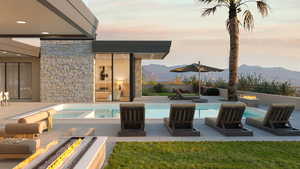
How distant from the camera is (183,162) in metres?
5.10

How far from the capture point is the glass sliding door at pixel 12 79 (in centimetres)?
2022

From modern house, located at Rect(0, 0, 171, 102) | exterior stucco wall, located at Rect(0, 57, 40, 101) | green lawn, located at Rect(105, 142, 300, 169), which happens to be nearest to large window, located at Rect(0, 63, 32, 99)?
modern house, located at Rect(0, 0, 171, 102)

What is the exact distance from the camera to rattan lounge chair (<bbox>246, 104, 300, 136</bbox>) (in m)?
7.54

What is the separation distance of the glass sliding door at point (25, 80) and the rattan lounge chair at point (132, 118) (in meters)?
14.7

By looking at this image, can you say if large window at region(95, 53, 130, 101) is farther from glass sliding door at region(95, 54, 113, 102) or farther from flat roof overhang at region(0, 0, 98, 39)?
flat roof overhang at region(0, 0, 98, 39)

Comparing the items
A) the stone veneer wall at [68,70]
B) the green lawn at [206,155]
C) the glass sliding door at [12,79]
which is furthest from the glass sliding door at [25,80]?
the green lawn at [206,155]

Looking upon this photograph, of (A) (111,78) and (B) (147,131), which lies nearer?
(B) (147,131)

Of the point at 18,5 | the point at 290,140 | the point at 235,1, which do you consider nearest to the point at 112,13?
the point at 235,1

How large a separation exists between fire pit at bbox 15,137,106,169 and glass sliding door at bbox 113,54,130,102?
13.0 m

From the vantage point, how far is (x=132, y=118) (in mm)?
7613

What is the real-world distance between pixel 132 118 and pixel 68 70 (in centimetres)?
1016

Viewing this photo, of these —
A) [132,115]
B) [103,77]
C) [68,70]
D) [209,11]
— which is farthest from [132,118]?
[103,77]

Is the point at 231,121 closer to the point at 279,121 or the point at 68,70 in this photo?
the point at 279,121

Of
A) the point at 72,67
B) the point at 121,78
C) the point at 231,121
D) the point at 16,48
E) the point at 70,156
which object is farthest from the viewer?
the point at 121,78
